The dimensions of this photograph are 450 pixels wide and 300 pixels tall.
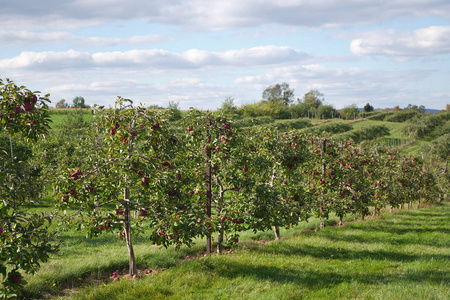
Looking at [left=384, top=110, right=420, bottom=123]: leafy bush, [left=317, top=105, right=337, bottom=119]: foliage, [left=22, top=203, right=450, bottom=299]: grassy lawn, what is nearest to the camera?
[left=22, top=203, right=450, bottom=299]: grassy lawn

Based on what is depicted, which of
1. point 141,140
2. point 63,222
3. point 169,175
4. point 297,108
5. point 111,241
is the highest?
point 297,108

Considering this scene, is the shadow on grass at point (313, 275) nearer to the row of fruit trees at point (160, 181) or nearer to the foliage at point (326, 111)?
the row of fruit trees at point (160, 181)

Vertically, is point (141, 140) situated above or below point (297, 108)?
below

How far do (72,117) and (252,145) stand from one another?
40034 mm

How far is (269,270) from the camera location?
26.3ft

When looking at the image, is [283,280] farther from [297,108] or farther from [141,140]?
[297,108]

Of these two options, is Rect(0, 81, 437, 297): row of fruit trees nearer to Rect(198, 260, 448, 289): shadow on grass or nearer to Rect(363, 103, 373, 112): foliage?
Rect(198, 260, 448, 289): shadow on grass

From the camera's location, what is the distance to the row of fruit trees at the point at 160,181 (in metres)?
4.89

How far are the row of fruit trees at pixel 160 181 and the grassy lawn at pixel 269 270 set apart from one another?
75 cm

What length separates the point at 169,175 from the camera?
658 centimetres

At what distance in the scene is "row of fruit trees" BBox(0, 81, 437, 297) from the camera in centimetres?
489

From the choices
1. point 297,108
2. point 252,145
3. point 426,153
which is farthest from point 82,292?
point 297,108

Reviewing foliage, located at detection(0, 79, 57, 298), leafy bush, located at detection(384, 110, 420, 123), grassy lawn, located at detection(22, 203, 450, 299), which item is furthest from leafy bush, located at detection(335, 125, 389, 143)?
foliage, located at detection(0, 79, 57, 298)

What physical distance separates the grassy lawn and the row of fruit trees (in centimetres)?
75
